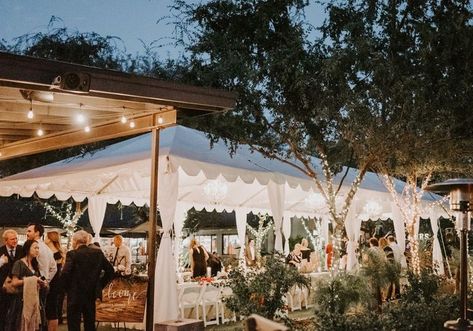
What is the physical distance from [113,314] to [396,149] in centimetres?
547

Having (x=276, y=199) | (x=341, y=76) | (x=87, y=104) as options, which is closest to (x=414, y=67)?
(x=341, y=76)

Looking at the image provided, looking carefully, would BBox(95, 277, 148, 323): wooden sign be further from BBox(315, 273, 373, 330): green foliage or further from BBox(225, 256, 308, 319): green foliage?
BBox(315, 273, 373, 330): green foliage

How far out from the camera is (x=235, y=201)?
14195 millimetres

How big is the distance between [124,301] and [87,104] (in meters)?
2.20

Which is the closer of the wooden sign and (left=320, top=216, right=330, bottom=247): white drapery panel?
the wooden sign

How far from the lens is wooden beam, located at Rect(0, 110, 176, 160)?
20.6 ft

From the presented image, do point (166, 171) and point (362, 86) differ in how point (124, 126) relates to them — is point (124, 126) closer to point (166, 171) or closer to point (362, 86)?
point (166, 171)

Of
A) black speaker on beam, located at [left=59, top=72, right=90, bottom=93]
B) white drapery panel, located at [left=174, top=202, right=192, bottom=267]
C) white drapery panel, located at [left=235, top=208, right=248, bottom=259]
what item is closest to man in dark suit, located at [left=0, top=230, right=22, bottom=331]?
black speaker on beam, located at [left=59, top=72, right=90, bottom=93]

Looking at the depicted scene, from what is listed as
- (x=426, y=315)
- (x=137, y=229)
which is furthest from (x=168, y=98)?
(x=137, y=229)

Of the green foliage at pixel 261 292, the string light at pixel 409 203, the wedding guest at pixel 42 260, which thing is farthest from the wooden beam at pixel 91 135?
the string light at pixel 409 203

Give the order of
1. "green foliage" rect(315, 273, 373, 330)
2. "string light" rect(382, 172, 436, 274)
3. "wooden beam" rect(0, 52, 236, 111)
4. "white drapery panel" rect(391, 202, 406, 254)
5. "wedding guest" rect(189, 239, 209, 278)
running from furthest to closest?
"white drapery panel" rect(391, 202, 406, 254) → "string light" rect(382, 172, 436, 274) → "wedding guest" rect(189, 239, 209, 278) → "green foliage" rect(315, 273, 373, 330) → "wooden beam" rect(0, 52, 236, 111)

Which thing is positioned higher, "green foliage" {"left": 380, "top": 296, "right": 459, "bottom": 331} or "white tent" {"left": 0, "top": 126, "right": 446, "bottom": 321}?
"white tent" {"left": 0, "top": 126, "right": 446, "bottom": 321}

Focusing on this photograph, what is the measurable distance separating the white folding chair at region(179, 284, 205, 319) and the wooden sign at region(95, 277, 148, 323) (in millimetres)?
2365

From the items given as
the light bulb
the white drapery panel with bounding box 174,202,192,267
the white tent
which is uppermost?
the light bulb
